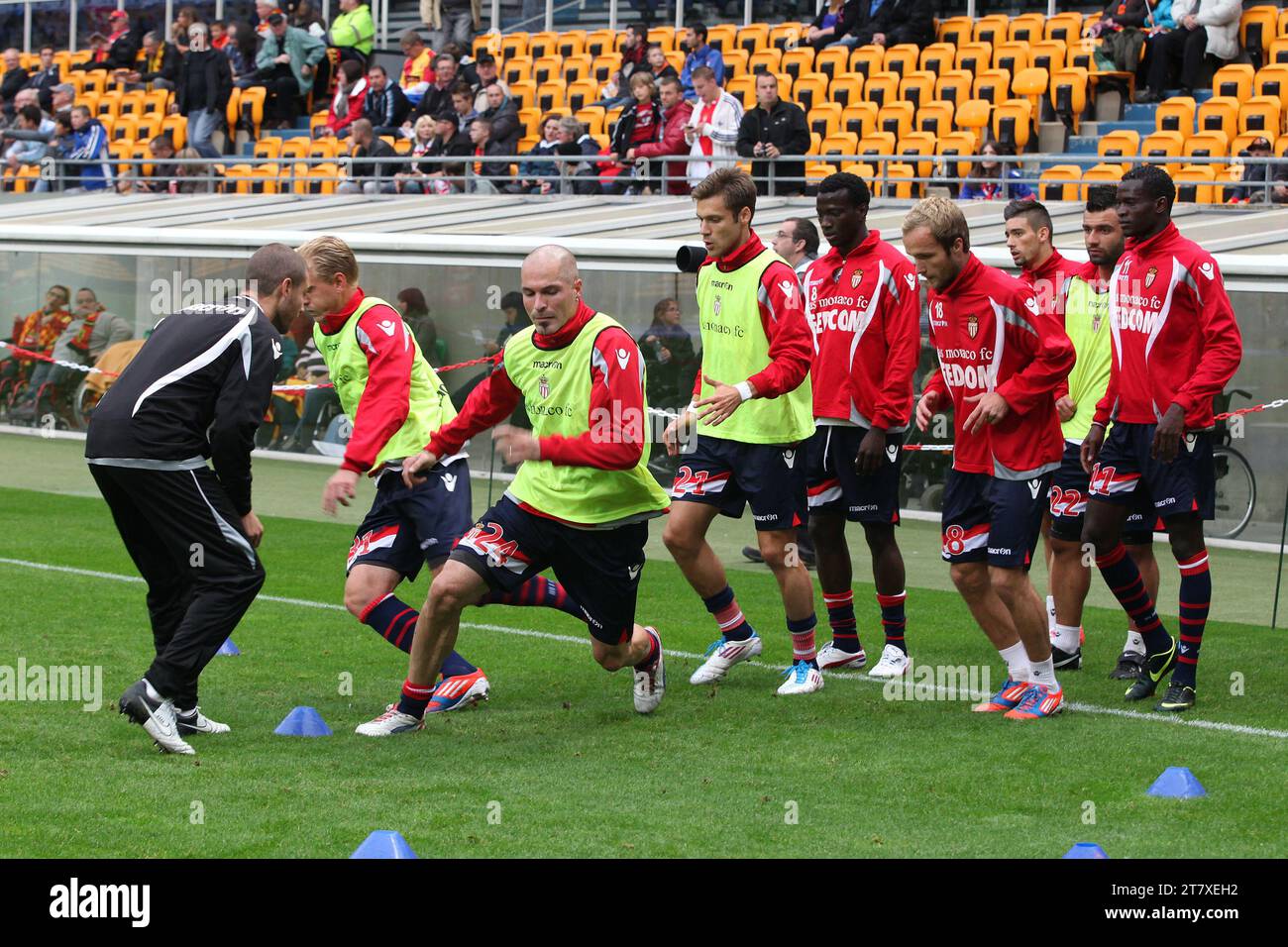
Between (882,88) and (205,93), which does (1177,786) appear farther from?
(205,93)

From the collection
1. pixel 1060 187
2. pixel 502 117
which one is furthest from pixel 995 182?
pixel 502 117

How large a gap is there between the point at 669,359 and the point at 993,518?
697 centimetres

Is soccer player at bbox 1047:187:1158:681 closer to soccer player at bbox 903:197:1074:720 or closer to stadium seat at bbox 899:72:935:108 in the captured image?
soccer player at bbox 903:197:1074:720

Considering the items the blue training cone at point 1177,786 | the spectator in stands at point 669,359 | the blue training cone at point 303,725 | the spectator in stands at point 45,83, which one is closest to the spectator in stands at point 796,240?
the spectator in stands at point 669,359

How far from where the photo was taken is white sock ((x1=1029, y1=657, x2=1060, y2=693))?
276 inches

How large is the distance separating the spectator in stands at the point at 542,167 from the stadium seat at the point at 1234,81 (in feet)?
21.8

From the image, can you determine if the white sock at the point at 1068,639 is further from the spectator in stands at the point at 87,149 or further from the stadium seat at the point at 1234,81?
the spectator in stands at the point at 87,149

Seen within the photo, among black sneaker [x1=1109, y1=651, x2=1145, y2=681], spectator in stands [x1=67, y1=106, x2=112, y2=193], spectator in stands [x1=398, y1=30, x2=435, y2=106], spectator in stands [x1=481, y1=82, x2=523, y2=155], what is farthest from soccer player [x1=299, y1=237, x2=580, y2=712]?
spectator in stands [x1=67, y1=106, x2=112, y2=193]

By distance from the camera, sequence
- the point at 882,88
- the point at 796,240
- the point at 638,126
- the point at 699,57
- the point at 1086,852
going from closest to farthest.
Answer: the point at 1086,852
the point at 796,240
the point at 638,126
the point at 882,88
the point at 699,57

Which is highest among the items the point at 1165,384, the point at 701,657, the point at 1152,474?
the point at 1165,384

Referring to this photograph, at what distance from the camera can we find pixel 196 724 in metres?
6.60

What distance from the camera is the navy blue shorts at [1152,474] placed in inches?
279

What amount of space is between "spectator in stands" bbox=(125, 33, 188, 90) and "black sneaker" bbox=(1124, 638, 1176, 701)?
2120 cm
